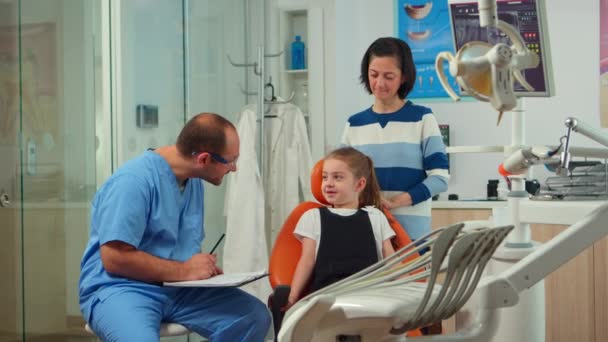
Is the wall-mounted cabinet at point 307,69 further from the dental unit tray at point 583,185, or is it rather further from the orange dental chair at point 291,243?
the dental unit tray at point 583,185

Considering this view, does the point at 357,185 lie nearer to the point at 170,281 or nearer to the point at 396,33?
the point at 170,281

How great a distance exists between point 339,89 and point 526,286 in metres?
2.81

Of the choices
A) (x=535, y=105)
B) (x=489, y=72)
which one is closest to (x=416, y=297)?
(x=489, y=72)

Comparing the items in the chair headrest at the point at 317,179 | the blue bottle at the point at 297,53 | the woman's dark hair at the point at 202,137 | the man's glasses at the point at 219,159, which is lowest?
the chair headrest at the point at 317,179

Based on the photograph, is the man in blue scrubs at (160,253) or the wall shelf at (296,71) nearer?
the man in blue scrubs at (160,253)

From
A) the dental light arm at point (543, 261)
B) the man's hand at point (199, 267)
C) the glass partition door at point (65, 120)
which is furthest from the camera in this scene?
the glass partition door at point (65, 120)

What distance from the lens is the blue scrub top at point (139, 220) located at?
7.19 ft

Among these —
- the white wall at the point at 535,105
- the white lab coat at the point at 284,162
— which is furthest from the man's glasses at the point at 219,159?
the white wall at the point at 535,105

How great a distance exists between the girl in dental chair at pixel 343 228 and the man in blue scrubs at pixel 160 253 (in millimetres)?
224

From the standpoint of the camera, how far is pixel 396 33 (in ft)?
14.6

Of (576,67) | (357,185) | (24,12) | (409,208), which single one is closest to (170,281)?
(357,185)

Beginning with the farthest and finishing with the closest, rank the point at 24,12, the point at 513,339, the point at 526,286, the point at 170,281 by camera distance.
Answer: the point at 24,12 → the point at 170,281 → the point at 513,339 → the point at 526,286

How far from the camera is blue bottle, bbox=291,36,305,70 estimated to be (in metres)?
4.23

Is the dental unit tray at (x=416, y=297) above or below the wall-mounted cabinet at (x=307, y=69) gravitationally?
below
